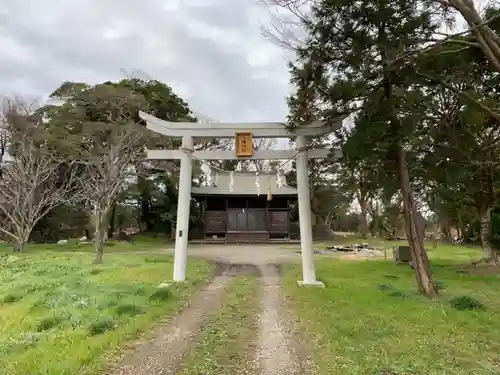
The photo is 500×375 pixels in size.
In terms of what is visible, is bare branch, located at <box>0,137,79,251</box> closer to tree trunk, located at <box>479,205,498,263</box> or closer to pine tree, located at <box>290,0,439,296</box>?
pine tree, located at <box>290,0,439,296</box>

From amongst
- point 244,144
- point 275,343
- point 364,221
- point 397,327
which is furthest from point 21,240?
point 364,221

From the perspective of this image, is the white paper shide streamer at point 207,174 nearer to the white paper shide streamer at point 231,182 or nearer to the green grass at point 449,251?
the white paper shide streamer at point 231,182

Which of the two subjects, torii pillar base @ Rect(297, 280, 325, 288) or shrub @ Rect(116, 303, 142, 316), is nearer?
shrub @ Rect(116, 303, 142, 316)

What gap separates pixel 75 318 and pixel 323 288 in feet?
15.6

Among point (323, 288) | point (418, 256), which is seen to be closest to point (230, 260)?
point (323, 288)

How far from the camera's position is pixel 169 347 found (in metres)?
4.62

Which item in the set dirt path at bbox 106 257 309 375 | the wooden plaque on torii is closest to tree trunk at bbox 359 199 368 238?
the wooden plaque on torii

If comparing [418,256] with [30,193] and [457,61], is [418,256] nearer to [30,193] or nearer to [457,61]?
[457,61]

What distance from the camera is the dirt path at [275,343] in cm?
402

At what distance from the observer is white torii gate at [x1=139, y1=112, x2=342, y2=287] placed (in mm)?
9047

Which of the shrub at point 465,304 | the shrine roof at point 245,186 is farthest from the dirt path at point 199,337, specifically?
the shrine roof at point 245,186

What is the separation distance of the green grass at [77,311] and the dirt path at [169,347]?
Result: 0.21 metres

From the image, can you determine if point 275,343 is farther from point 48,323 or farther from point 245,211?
point 245,211

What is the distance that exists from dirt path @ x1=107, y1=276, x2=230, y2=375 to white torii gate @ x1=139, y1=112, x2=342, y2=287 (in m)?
Result: 2.67
